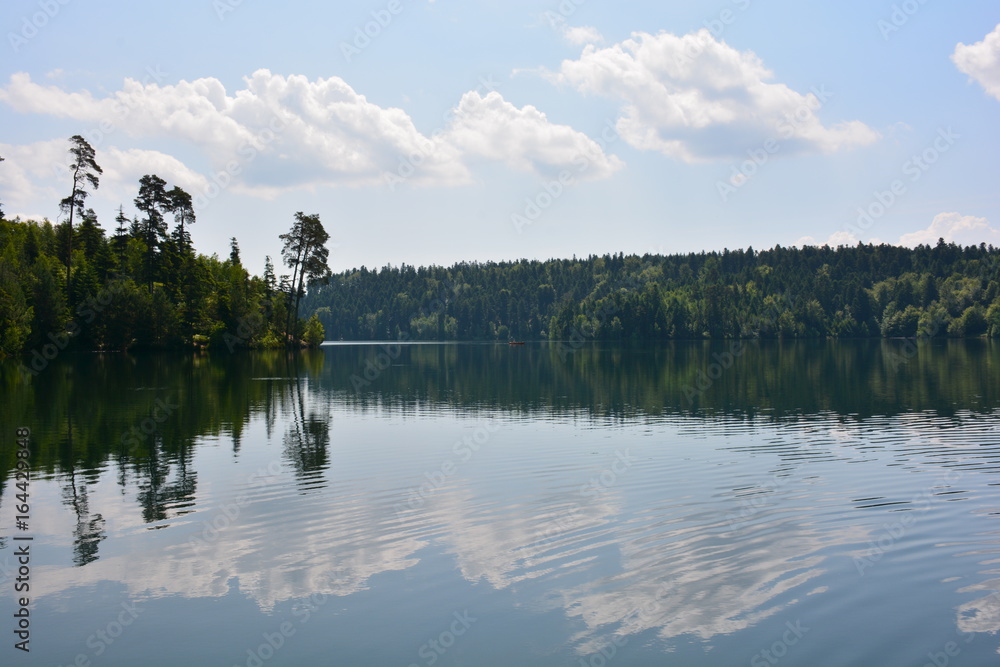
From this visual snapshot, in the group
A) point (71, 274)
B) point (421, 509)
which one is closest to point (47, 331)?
point (71, 274)

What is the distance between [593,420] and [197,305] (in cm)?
10313

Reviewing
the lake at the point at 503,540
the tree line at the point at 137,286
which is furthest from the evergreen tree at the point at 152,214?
the lake at the point at 503,540

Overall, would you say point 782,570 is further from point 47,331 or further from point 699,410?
point 47,331

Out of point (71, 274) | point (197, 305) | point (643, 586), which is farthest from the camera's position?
point (197, 305)

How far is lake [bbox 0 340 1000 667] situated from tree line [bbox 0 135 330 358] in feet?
240

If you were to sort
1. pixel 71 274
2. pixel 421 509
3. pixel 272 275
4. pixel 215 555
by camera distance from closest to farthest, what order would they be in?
pixel 215 555, pixel 421 509, pixel 71 274, pixel 272 275

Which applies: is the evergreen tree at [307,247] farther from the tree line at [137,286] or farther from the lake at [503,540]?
the lake at [503,540]

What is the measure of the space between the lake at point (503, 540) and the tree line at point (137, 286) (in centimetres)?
7329

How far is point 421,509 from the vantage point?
2277 centimetres

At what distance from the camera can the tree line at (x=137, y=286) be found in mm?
104875

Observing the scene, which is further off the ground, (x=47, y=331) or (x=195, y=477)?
(x=47, y=331)

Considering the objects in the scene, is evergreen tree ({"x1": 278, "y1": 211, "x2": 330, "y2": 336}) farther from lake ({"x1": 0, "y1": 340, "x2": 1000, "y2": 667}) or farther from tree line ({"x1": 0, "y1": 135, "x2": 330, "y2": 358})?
lake ({"x1": 0, "y1": 340, "x2": 1000, "y2": 667})

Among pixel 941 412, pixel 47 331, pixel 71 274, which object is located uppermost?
pixel 71 274

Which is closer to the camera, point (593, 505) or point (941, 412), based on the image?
point (593, 505)
